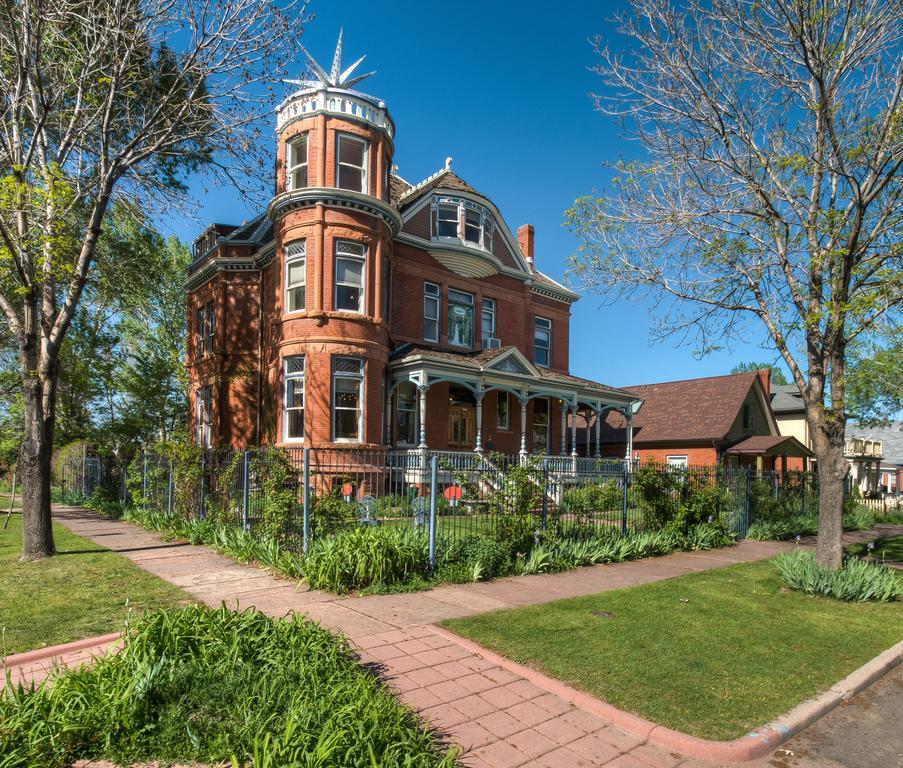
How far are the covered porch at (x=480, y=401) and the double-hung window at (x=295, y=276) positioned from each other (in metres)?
3.59

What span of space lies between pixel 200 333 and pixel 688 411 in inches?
934

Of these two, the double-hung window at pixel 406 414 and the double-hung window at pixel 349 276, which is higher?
the double-hung window at pixel 349 276

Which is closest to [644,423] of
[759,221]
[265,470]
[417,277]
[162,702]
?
[417,277]

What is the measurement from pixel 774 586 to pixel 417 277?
52.2 feet

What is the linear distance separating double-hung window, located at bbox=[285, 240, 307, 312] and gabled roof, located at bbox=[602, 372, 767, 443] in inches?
759

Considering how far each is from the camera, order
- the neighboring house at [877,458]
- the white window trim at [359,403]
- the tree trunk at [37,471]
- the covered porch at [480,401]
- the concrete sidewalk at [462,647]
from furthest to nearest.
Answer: the neighboring house at [877,458], the covered porch at [480,401], the white window trim at [359,403], the tree trunk at [37,471], the concrete sidewalk at [462,647]

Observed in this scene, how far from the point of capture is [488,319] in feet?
82.5

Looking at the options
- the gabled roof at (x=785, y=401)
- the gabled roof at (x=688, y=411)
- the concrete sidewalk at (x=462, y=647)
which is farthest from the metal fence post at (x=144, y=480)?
the gabled roof at (x=785, y=401)

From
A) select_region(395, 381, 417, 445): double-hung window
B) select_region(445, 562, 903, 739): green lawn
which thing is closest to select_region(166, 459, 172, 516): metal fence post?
select_region(395, 381, 417, 445): double-hung window

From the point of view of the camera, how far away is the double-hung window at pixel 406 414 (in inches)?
848

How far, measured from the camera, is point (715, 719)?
475cm

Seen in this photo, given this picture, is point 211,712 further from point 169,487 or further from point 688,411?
point 688,411

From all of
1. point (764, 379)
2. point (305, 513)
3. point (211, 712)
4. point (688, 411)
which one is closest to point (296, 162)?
point (305, 513)

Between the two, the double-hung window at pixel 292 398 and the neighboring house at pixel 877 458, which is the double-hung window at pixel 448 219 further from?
the neighboring house at pixel 877 458
